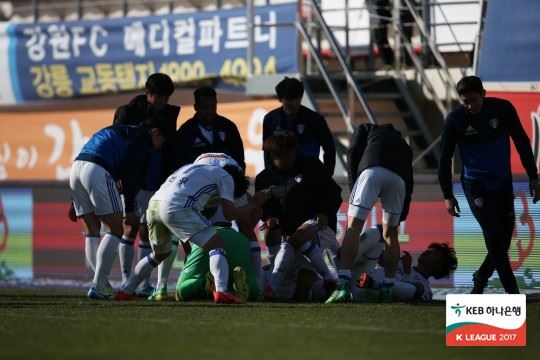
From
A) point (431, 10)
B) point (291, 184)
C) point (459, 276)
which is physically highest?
point (431, 10)

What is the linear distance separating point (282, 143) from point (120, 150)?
151cm

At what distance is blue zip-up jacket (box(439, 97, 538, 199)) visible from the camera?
38.2ft

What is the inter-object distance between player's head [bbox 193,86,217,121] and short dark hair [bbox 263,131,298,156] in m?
0.99

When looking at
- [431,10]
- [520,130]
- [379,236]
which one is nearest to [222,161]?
[379,236]

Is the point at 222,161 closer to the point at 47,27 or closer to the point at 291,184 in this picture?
the point at 291,184

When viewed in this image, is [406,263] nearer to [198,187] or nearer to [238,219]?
[238,219]

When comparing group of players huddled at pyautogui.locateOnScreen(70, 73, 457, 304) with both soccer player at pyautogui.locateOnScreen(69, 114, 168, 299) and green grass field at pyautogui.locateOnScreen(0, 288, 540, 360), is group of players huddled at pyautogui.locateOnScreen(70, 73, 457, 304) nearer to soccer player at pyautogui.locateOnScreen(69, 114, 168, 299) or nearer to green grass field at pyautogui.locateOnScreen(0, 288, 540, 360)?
soccer player at pyautogui.locateOnScreen(69, 114, 168, 299)

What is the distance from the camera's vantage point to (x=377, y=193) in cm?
1173

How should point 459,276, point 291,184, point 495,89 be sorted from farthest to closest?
point 495,89, point 459,276, point 291,184

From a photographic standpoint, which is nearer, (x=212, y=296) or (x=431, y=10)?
(x=212, y=296)

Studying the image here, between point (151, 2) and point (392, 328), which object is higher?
point (151, 2)

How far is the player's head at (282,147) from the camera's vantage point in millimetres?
11938

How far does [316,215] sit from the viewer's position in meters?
12.5

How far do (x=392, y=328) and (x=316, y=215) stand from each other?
11.0 feet
